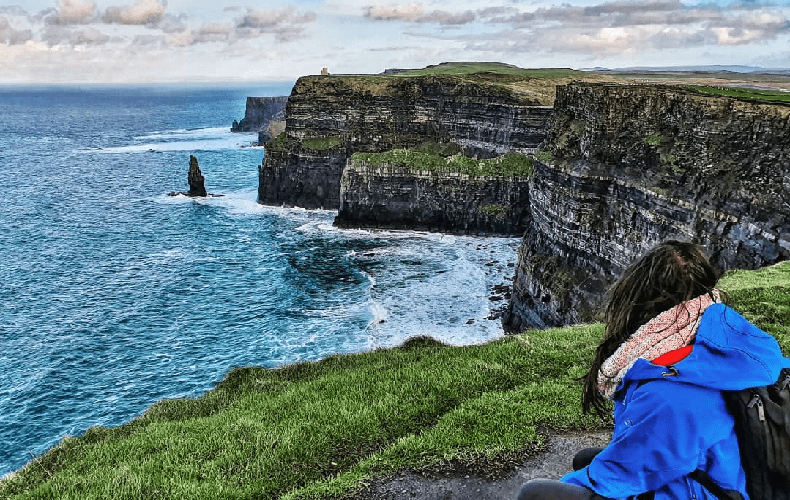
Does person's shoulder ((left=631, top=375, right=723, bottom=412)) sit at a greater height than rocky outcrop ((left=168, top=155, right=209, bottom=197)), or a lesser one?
greater

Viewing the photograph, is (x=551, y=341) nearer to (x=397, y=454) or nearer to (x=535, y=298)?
(x=397, y=454)

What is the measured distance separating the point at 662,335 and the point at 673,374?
48 cm

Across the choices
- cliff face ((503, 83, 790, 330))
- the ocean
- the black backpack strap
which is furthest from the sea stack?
the black backpack strap

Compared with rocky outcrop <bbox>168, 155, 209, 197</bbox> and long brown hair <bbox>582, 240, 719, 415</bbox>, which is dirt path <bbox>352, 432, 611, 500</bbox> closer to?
long brown hair <bbox>582, 240, 719, 415</bbox>

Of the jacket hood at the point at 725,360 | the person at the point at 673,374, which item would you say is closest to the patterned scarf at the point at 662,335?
the person at the point at 673,374

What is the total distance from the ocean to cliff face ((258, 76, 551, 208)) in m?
4.72

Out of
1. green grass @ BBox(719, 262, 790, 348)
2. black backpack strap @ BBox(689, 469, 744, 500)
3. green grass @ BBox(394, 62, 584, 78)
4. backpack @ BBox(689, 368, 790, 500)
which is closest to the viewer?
backpack @ BBox(689, 368, 790, 500)

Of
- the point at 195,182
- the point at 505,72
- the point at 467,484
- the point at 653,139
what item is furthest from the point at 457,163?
the point at 467,484

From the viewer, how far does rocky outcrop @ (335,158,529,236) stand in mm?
70750

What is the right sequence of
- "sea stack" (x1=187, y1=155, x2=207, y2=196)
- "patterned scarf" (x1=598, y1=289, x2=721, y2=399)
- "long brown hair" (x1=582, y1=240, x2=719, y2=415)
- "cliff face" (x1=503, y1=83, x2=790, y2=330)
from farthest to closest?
"sea stack" (x1=187, y1=155, x2=207, y2=196)
"cliff face" (x1=503, y1=83, x2=790, y2=330)
"long brown hair" (x1=582, y1=240, x2=719, y2=415)
"patterned scarf" (x1=598, y1=289, x2=721, y2=399)

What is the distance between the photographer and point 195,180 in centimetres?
8838

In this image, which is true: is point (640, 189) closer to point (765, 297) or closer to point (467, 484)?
point (765, 297)

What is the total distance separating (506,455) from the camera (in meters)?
11.0

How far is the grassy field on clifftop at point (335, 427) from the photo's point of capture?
35.4 ft
